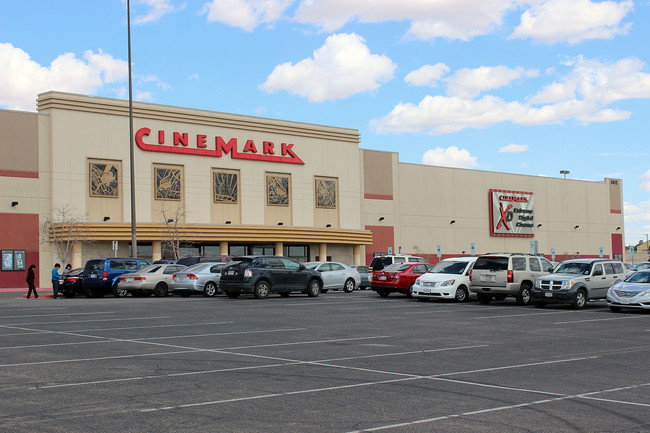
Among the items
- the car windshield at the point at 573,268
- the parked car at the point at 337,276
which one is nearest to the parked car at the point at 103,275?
the parked car at the point at 337,276

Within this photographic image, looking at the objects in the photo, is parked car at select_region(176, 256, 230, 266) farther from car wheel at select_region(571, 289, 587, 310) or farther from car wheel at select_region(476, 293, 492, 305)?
car wheel at select_region(571, 289, 587, 310)

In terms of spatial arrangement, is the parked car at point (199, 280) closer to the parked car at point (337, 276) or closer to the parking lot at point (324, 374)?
the parked car at point (337, 276)

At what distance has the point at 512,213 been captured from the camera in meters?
78.8

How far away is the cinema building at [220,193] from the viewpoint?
5041 centimetres

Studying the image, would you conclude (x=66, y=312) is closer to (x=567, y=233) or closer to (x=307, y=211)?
(x=307, y=211)

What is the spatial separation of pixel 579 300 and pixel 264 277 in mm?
11438

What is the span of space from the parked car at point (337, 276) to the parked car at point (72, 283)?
10.4 metres

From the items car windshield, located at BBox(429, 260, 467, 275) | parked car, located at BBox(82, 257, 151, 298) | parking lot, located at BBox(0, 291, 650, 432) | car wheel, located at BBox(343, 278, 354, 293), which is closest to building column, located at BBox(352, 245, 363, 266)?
car wheel, located at BBox(343, 278, 354, 293)

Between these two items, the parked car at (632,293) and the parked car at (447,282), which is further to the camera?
the parked car at (447,282)

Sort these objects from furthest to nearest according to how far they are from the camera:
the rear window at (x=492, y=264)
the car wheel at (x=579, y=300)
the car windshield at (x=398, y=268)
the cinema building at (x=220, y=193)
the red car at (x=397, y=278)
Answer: the cinema building at (x=220, y=193), the car windshield at (x=398, y=268), the red car at (x=397, y=278), the rear window at (x=492, y=264), the car wheel at (x=579, y=300)

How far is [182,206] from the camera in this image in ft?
183

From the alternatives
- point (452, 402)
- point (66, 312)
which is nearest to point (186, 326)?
point (66, 312)

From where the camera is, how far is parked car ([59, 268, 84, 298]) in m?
34.1

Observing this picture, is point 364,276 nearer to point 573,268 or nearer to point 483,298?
point 483,298
